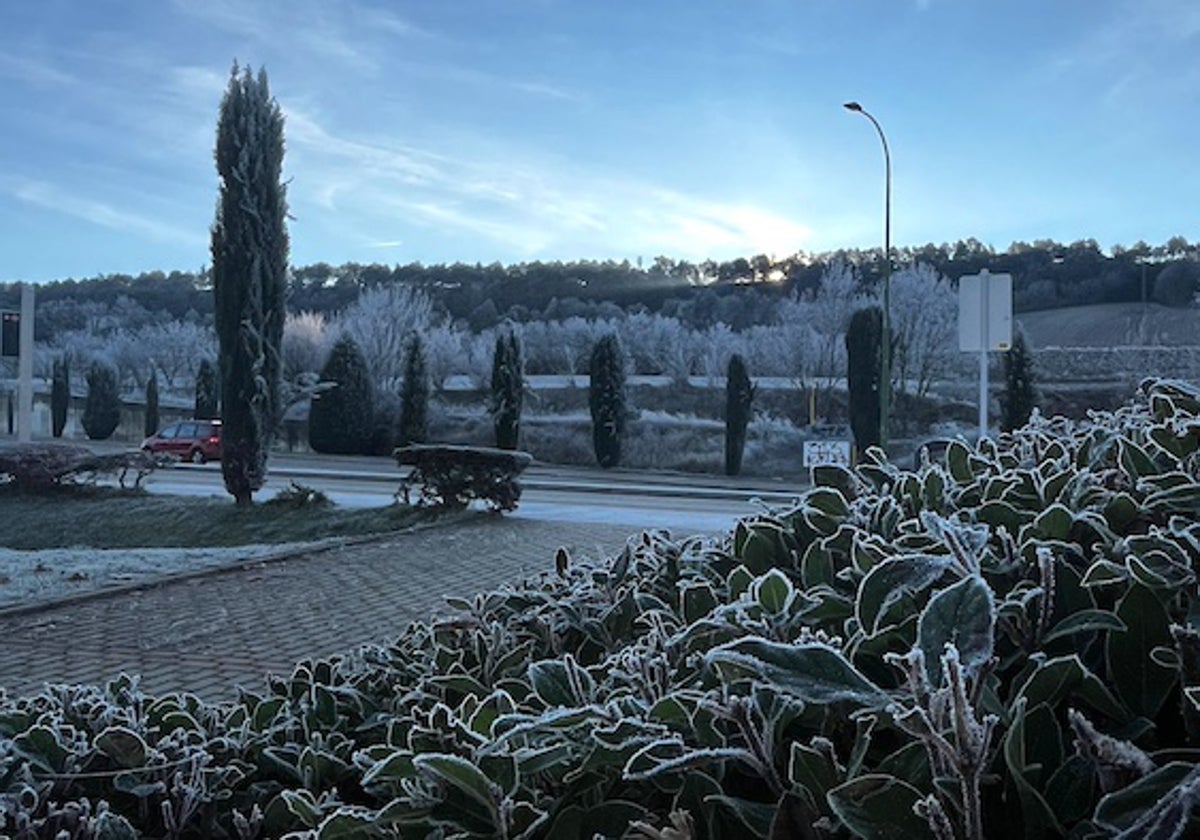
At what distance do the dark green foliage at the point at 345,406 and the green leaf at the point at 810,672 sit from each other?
31.2 m

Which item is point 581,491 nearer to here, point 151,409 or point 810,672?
point 810,672

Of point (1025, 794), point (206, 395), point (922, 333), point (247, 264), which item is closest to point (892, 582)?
point (1025, 794)

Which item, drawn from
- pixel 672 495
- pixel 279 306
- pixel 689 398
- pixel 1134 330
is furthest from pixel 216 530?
pixel 1134 330

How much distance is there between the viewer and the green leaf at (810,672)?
0.74 m

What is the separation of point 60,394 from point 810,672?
149ft

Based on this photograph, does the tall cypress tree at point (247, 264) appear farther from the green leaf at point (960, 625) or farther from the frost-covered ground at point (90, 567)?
the green leaf at point (960, 625)

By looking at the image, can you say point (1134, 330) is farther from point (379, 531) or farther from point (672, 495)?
point (379, 531)

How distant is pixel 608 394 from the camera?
28.7 meters

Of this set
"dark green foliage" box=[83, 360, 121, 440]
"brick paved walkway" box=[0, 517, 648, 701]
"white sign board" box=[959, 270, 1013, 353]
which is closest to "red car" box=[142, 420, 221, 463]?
"dark green foliage" box=[83, 360, 121, 440]

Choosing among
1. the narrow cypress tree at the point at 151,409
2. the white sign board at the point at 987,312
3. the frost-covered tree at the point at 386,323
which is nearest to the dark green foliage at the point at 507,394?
the frost-covered tree at the point at 386,323

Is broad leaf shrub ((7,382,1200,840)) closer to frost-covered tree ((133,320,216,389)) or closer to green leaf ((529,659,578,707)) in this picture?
green leaf ((529,659,578,707))

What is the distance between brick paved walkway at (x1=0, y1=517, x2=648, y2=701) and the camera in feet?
17.2

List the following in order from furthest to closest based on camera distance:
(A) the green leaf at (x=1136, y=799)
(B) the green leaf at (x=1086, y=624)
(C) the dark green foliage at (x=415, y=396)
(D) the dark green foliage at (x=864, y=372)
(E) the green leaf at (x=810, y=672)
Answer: (C) the dark green foliage at (x=415, y=396) < (D) the dark green foliage at (x=864, y=372) < (B) the green leaf at (x=1086, y=624) < (E) the green leaf at (x=810, y=672) < (A) the green leaf at (x=1136, y=799)

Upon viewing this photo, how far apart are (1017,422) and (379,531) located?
19659mm
